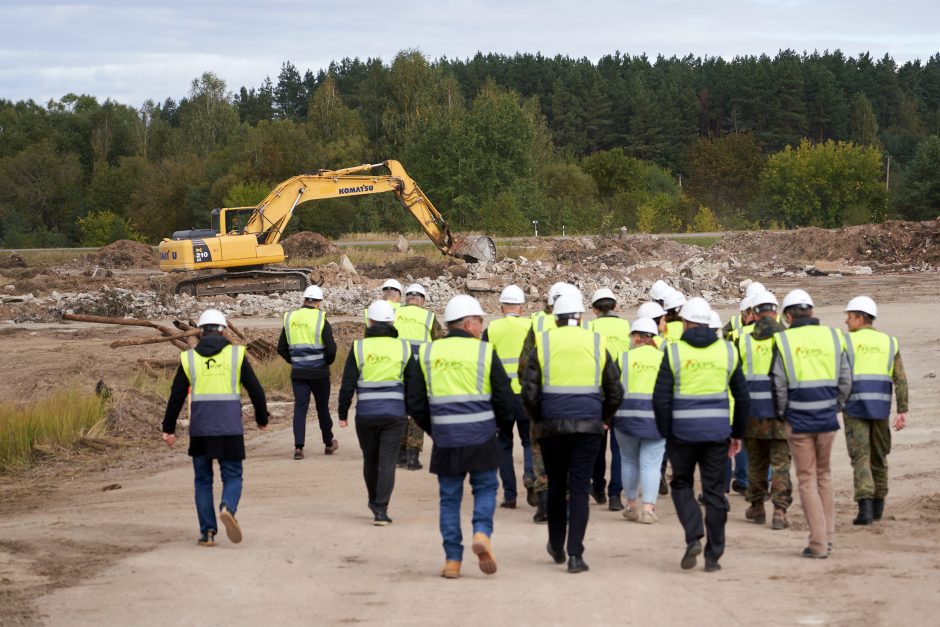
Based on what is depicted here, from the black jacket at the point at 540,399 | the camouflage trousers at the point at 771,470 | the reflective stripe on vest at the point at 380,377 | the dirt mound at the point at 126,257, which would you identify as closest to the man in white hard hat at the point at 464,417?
the black jacket at the point at 540,399

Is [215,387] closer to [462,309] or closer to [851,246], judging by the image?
[462,309]

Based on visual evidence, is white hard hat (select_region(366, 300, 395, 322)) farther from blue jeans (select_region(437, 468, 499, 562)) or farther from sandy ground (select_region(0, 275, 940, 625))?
blue jeans (select_region(437, 468, 499, 562))

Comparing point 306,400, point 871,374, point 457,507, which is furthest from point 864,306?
point 306,400

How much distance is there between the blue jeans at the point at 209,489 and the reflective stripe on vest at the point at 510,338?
108 inches

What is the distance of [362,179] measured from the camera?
37.8 m

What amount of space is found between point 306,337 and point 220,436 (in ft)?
13.3

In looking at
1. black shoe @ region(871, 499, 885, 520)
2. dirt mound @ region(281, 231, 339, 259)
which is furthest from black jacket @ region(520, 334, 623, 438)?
dirt mound @ region(281, 231, 339, 259)

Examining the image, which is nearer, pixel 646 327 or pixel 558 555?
pixel 558 555

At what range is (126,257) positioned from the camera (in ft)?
175

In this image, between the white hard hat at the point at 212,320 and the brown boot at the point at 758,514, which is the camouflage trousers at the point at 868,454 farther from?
the white hard hat at the point at 212,320

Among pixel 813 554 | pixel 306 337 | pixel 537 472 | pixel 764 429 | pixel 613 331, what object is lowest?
pixel 813 554

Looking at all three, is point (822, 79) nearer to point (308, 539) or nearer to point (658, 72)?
point (658, 72)

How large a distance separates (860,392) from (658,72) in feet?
417

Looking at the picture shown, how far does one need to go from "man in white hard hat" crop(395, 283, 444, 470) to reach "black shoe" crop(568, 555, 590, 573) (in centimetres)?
448
